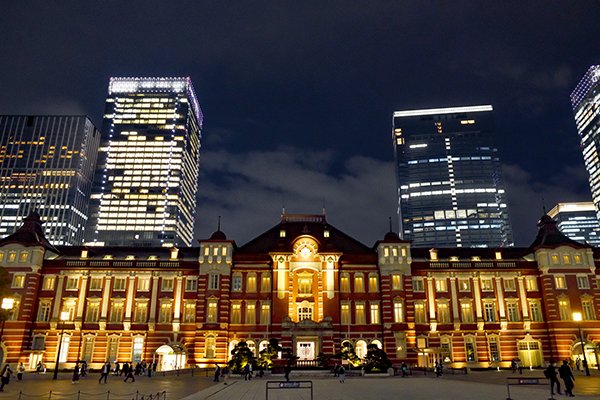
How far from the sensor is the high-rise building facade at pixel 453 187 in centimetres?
17975

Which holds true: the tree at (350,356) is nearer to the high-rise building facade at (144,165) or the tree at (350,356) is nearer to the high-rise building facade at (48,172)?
the high-rise building facade at (144,165)

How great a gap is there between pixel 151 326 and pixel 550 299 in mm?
50446

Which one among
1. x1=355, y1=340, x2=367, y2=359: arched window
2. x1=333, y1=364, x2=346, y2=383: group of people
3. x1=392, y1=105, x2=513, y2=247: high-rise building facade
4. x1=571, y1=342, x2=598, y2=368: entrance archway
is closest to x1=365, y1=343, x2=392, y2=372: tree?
x1=333, y1=364, x2=346, y2=383: group of people

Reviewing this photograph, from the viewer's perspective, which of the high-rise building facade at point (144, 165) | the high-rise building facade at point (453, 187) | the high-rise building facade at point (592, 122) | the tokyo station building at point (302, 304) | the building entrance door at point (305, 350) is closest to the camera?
the building entrance door at point (305, 350)

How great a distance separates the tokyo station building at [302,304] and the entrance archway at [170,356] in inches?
4.9

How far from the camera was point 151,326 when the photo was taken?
56594 millimetres

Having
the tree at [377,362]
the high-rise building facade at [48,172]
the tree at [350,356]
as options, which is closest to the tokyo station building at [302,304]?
the tree at [350,356]

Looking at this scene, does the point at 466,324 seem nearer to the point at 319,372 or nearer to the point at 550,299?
the point at 550,299

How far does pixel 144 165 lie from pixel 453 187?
12331 cm

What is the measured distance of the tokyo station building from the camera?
55.6 metres

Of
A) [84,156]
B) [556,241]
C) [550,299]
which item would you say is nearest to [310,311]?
[550,299]

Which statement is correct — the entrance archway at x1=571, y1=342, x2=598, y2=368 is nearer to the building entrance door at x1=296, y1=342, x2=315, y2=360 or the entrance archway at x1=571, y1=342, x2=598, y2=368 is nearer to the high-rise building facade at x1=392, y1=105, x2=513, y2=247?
the building entrance door at x1=296, y1=342, x2=315, y2=360

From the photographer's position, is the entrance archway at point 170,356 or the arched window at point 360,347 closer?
the entrance archway at point 170,356

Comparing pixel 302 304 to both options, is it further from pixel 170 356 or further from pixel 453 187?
pixel 453 187
